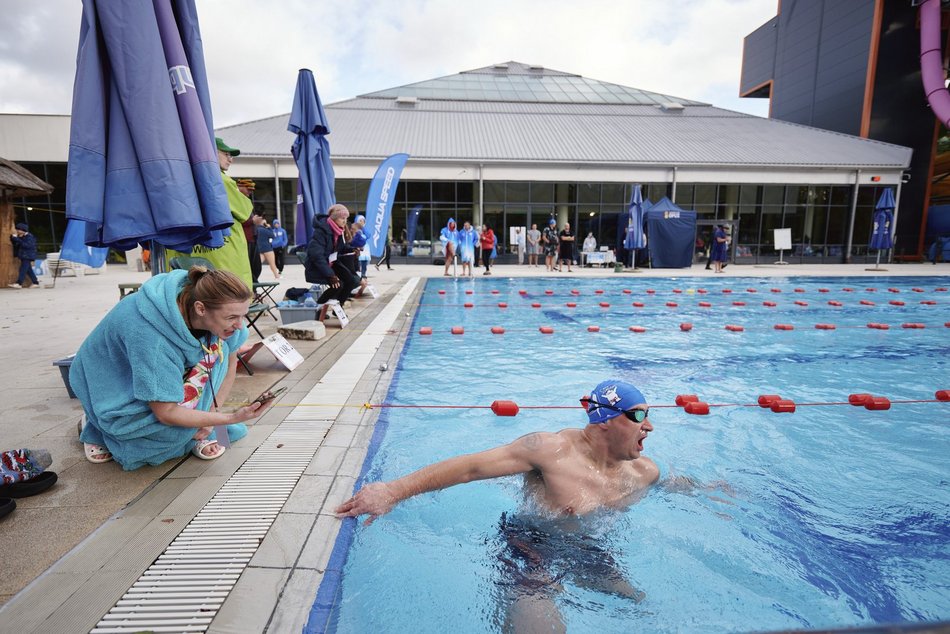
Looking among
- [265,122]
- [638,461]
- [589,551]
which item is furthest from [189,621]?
[265,122]

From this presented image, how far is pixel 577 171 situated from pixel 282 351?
18.8 meters

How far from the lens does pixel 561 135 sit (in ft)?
77.4

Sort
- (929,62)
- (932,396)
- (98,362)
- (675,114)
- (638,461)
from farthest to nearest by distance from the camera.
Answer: (675,114) → (929,62) → (932,396) → (638,461) → (98,362)

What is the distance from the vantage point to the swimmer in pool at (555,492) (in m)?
2.37

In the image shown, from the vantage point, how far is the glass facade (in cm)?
2134

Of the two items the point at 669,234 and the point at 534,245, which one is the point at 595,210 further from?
the point at 669,234

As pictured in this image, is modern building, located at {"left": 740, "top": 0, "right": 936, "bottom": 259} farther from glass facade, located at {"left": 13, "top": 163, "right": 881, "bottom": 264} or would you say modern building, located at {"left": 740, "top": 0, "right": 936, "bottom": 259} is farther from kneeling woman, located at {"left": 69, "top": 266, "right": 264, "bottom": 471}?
kneeling woman, located at {"left": 69, "top": 266, "right": 264, "bottom": 471}

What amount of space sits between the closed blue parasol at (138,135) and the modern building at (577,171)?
696 inches

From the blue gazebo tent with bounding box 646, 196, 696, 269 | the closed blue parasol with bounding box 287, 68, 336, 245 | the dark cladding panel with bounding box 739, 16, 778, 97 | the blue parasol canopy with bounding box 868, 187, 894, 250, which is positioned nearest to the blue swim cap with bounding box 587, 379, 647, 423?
the closed blue parasol with bounding box 287, 68, 336, 245

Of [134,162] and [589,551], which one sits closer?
[589,551]

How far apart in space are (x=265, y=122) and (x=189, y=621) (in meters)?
25.7

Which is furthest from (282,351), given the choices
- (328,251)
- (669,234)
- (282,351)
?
(669,234)

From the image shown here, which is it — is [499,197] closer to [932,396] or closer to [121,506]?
[932,396]

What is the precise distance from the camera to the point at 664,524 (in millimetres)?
3004
